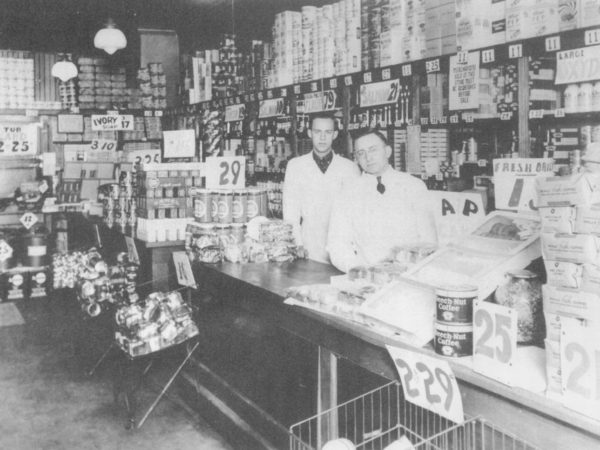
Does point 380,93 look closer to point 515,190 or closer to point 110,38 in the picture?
point 515,190

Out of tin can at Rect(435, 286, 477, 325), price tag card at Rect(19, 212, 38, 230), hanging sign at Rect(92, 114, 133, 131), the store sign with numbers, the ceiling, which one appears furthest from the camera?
hanging sign at Rect(92, 114, 133, 131)

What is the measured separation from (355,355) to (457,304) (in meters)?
0.59

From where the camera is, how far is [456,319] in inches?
71.7

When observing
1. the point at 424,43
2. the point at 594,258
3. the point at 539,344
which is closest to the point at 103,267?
the point at 424,43

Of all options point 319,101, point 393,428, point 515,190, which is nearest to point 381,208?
point 515,190

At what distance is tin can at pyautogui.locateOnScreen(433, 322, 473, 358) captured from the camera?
1.83 meters

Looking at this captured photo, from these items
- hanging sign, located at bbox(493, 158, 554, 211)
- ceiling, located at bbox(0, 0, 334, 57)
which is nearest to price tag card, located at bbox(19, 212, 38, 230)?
ceiling, located at bbox(0, 0, 334, 57)

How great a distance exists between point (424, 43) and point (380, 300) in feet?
8.82

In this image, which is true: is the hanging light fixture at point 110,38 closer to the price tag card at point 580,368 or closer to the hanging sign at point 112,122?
the hanging sign at point 112,122

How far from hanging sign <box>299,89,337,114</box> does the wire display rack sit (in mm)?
3137

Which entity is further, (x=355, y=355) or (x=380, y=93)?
(x=380, y=93)

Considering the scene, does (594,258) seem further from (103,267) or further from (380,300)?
(103,267)

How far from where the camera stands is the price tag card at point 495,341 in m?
1.65

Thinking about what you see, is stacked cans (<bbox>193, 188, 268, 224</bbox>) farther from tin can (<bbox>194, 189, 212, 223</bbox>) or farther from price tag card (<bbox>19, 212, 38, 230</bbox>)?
price tag card (<bbox>19, 212, 38, 230</bbox>)
